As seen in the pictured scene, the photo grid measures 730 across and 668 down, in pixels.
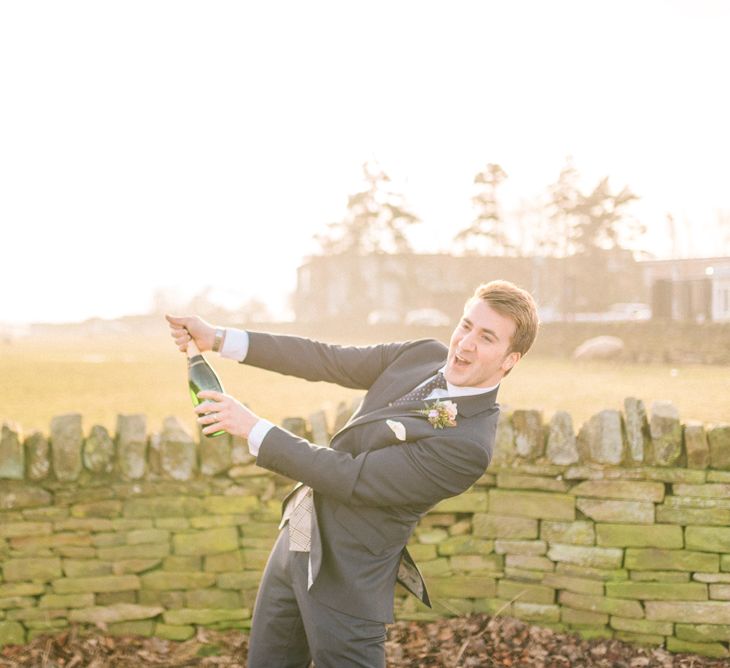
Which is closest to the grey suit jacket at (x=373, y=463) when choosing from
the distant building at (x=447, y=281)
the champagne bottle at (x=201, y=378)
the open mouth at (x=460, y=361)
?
the open mouth at (x=460, y=361)

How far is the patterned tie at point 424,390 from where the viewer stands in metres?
2.63

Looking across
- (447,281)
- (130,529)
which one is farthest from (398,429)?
(447,281)

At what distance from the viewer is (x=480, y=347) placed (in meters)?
2.54

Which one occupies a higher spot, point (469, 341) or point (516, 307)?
point (516, 307)

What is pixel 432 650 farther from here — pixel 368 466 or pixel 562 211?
pixel 562 211

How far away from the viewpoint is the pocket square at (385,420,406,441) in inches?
97.0

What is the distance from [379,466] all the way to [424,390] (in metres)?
0.39

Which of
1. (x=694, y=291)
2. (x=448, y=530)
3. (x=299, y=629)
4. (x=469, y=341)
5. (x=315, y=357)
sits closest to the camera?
(x=469, y=341)

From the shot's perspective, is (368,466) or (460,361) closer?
(368,466)

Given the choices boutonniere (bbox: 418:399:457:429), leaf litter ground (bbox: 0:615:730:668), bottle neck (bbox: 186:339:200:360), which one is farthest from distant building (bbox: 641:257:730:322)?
bottle neck (bbox: 186:339:200:360)

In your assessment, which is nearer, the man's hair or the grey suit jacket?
the grey suit jacket

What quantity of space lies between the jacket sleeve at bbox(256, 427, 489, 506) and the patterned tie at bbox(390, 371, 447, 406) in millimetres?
219

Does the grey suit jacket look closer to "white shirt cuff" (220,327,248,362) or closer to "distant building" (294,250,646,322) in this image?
"white shirt cuff" (220,327,248,362)

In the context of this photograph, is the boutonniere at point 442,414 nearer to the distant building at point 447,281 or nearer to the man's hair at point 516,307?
the man's hair at point 516,307
